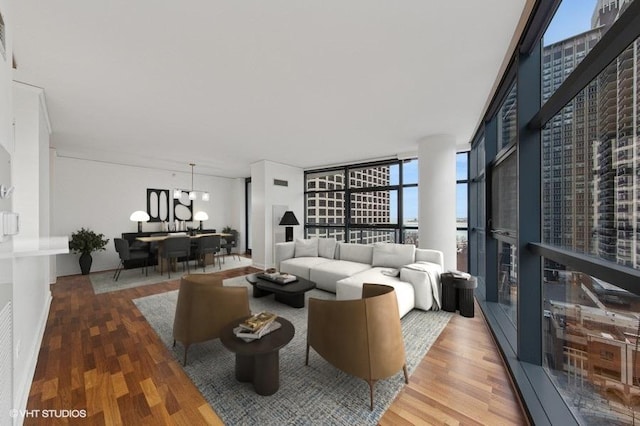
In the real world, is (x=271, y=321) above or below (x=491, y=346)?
above

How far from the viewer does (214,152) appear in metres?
5.23

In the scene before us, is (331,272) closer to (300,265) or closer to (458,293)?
(300,265)

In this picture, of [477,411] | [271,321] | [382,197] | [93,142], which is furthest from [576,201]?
[93,142]

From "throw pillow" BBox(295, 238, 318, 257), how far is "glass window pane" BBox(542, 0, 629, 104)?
13.4 feet

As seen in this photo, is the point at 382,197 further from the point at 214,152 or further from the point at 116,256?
the point at 116,256

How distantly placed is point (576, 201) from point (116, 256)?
27.3ft

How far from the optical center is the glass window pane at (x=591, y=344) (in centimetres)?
115

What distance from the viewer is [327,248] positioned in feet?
16.4

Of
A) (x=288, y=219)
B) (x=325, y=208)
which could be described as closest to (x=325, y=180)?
(x=325, y=208)

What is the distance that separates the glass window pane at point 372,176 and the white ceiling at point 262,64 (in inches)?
68.9

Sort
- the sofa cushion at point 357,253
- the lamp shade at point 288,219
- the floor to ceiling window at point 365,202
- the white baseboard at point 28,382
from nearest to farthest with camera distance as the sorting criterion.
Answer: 1. the white baseboard at point 28,382
2. the sofa cushion at point 357,253
3. the floor to ceiling window at point 365,202
4. the lamp shade at point 288,219

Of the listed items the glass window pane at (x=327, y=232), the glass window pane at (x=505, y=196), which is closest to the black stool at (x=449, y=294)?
the glass window pane at (x=505, y=196)

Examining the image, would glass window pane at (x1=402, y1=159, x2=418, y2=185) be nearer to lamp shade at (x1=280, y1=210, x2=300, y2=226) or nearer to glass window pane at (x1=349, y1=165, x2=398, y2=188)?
glass window pane at (x1=349, y1=165, x2=398, y2=188)

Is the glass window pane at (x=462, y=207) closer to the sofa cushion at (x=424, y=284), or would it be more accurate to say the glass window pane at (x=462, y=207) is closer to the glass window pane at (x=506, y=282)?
the glass window pane at (x=506, y=282)
